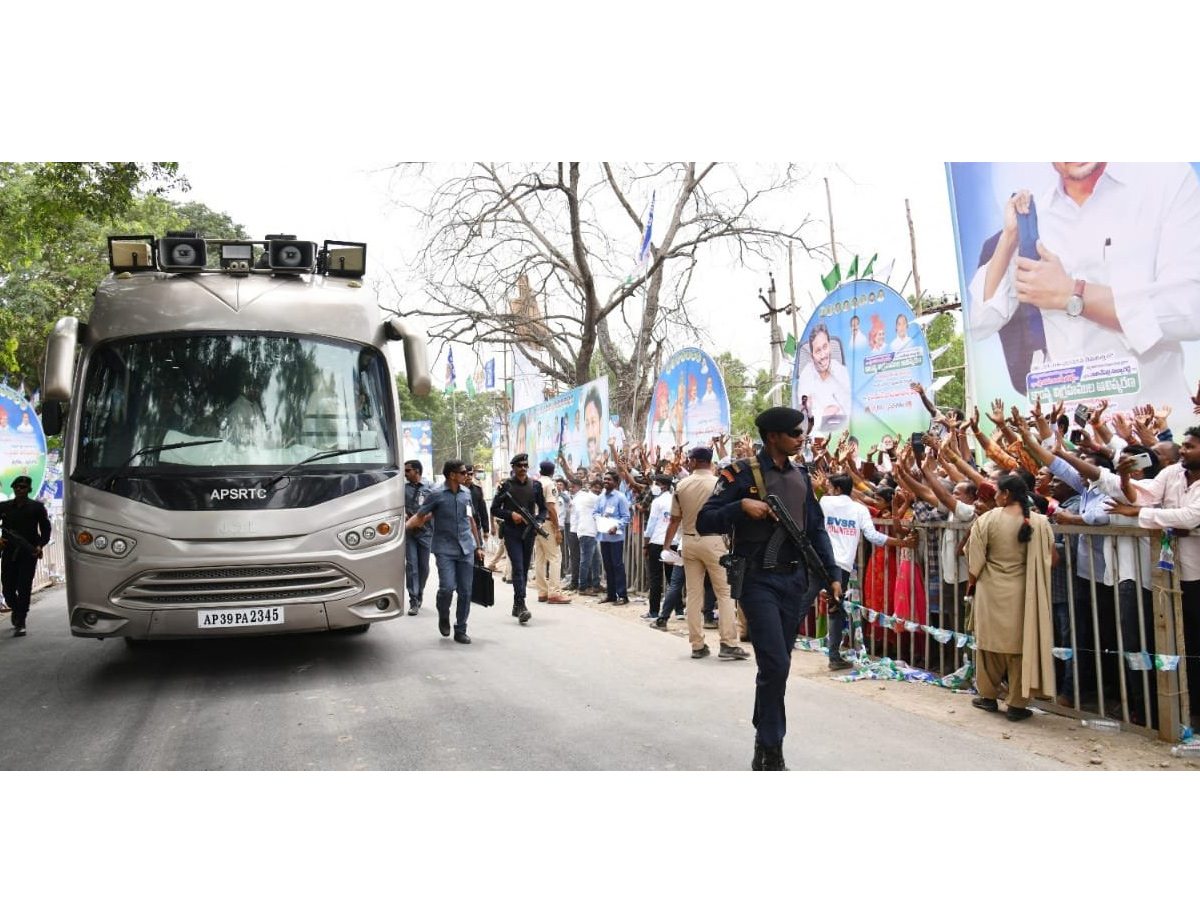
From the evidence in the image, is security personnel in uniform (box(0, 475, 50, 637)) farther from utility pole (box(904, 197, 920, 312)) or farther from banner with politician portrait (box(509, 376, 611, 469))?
utility pole (box(904, 197, 920, 312))

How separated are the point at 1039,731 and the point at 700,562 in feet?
11.4

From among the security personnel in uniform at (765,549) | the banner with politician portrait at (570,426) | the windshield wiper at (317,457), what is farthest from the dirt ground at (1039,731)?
the banner with politician portrait at (570,426)

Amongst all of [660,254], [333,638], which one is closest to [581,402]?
[660,254]

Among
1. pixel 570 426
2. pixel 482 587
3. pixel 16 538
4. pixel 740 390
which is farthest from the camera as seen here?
pixel 740 390

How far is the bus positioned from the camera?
666 cm

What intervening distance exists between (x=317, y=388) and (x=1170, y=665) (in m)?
6.19

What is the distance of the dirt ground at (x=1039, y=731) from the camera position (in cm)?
505

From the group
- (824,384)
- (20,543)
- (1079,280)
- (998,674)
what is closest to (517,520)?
(824,384)

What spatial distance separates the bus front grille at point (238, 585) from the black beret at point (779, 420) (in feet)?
12.3

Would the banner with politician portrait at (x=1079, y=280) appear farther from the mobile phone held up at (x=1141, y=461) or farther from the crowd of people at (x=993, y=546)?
the mobile phone held up at (x=1141, y=461)

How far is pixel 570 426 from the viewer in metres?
18.5

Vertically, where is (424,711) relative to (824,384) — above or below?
below

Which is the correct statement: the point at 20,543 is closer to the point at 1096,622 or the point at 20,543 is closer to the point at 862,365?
the point at 862,365

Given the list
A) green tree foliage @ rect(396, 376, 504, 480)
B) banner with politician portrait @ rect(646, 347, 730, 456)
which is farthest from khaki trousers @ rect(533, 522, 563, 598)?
green tree foliage @ rect(396, 376, 504, 480)
